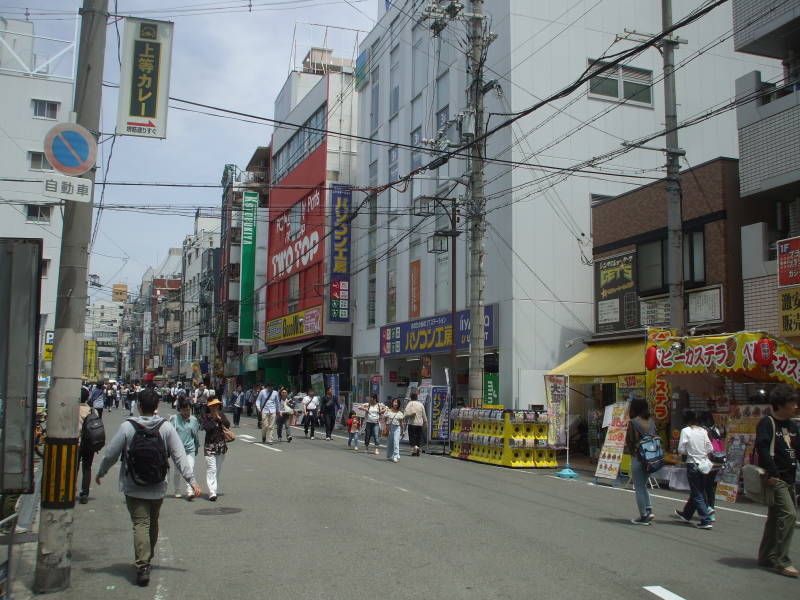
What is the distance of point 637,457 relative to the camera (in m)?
9.68

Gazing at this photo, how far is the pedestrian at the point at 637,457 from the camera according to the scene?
9.67 metres

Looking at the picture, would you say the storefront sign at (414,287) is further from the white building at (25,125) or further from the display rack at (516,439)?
the white building at (25,125)

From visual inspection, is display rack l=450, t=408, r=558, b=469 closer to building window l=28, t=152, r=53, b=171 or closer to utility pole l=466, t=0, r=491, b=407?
utility pole l=466, t=0, r=491, b=407

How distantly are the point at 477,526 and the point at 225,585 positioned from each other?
149 inches

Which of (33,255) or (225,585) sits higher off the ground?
(33,255)

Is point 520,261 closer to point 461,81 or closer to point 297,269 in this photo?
point 461,81

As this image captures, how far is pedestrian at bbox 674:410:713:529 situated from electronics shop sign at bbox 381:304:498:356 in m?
12.4

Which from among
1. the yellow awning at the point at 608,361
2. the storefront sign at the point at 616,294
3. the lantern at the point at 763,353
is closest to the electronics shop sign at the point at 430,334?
the yellow awning at the point at 608,361

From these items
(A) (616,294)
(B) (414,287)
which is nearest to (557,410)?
(A) (616,294)

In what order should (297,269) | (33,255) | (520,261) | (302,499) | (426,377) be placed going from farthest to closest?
(297,269) → (426,377) → (520,261) → (302,499) → (33,255)

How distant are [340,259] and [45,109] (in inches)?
687

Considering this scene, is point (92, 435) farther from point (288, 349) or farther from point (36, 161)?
point (288, 349)

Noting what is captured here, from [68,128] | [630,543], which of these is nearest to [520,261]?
[630,543]

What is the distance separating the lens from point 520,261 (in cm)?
2367
